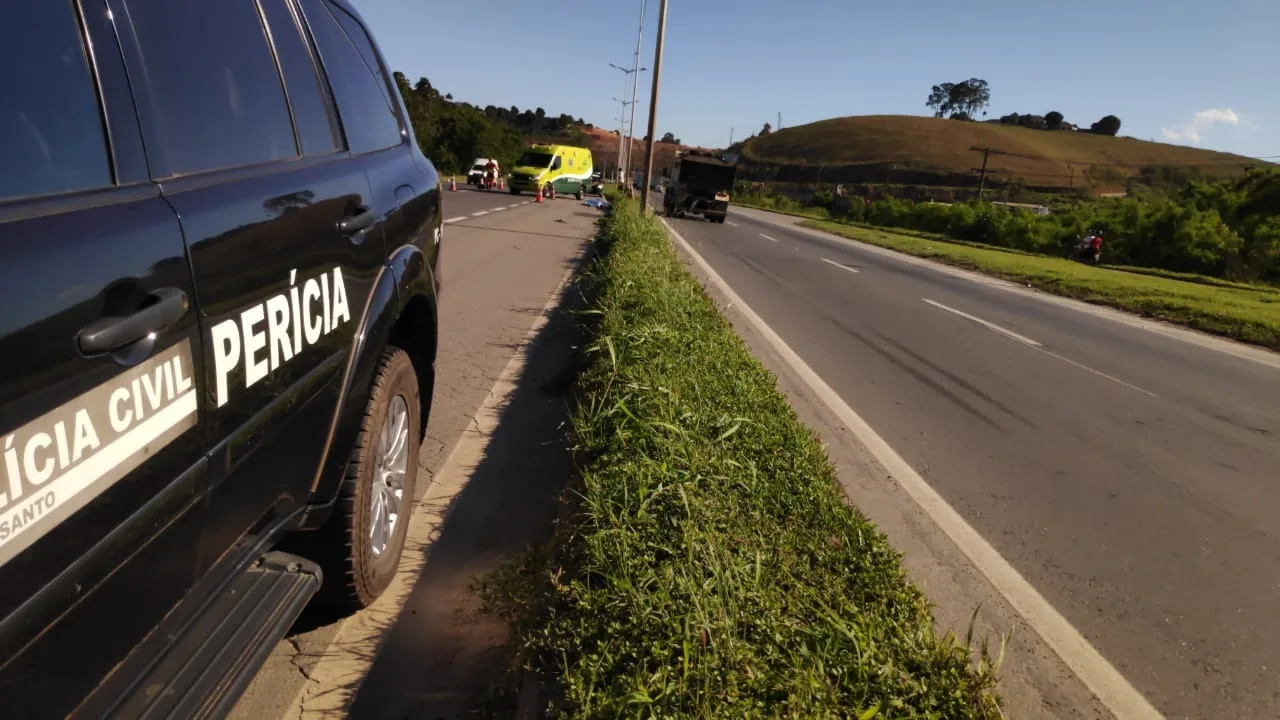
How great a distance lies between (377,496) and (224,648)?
1.13 meters

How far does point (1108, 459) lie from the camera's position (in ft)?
17.4

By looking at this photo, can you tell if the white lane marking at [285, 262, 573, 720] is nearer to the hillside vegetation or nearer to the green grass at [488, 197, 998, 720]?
the green grass at [488, 197, 998, 720]

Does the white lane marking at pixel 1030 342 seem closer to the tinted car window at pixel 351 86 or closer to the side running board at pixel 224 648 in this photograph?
the tinted car window at pixel 351 86

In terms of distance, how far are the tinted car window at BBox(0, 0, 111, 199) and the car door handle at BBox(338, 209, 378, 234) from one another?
0.93 m

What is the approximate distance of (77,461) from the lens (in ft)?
4.17

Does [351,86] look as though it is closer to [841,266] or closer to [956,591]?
[956,591]

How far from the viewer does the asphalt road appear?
3.24m

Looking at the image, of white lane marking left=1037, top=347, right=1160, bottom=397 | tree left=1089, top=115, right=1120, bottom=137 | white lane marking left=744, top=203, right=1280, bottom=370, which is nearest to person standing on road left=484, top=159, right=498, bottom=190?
white lane marking left=744, top=203, right=1280, bottom=370

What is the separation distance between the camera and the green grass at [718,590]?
214 cm

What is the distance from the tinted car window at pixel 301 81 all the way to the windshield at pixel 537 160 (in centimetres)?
3404

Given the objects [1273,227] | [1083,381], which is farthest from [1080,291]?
[1273,227]

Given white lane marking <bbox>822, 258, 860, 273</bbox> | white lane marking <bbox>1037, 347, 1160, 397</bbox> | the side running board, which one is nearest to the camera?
the side running board

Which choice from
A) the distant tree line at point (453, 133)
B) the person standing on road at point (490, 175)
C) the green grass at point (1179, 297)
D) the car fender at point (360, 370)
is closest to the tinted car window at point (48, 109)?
the car fender at point (360, 370)

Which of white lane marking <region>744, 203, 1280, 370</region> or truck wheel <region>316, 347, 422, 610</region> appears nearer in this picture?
truck wheel <region>316, 347, 422, 610</region>
